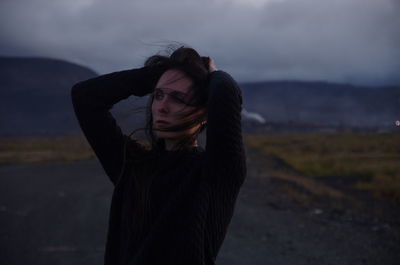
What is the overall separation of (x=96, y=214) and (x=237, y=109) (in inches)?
275

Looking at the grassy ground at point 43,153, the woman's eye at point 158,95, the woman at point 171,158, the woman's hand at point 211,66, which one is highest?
the woman's hand at point 211,66

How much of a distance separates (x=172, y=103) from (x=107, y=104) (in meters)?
0.40

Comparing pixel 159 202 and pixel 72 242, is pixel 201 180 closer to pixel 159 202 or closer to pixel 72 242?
pixel 159 202

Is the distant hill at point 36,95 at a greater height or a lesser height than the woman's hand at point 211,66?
lesser

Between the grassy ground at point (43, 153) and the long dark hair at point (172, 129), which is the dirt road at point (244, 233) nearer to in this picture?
the long dark hair at point (172, 129)

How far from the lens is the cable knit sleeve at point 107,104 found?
195 cm

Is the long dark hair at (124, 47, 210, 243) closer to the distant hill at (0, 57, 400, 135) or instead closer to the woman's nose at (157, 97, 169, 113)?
the woman's nose at (157, 97, 169, 113)

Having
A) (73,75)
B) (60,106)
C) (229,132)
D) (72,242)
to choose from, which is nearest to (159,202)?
(229,132)

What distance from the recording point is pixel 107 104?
6.49ft

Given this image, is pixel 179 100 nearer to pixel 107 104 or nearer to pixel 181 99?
pixel 181 99

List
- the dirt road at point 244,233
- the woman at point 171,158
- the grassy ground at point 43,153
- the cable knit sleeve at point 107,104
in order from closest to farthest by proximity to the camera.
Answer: the woman at point 171,158 < the cable knit sleeve at point 107,104 < the dirt road at point 244,233 < the grassy ground at point 43,153

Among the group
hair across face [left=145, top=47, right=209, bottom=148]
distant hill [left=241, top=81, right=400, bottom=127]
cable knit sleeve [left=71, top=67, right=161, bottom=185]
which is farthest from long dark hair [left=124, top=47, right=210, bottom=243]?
distant hill [left=241, top=81, right=400, bottom=127]

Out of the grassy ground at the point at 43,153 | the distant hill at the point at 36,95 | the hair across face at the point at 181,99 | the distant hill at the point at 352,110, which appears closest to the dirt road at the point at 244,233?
the hair across face at the point at 181,99

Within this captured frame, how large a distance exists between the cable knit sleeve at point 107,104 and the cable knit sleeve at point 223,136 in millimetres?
397
